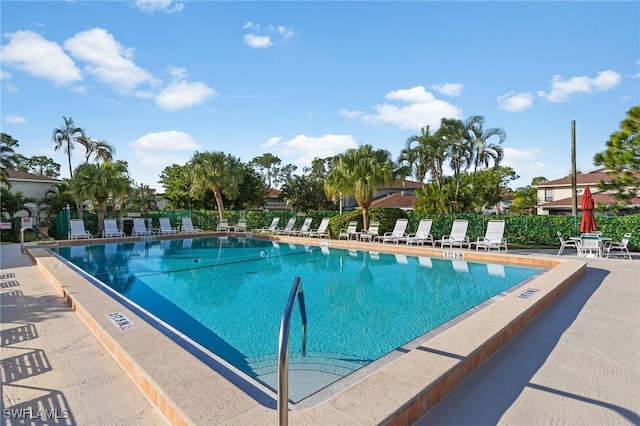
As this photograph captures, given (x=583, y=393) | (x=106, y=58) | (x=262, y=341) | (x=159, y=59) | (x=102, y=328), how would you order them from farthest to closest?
(x=159, y=59), (x=106, y=58), (x=262, y=341), (x=102, y=328), (x=583, y=393)

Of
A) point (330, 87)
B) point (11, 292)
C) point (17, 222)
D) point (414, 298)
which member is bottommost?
point (414, 298)

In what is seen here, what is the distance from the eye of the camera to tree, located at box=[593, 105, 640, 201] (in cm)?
1303

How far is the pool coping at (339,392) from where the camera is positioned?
2.49 m

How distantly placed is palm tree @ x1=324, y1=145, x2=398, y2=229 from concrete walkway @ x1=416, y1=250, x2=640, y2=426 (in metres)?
10.9

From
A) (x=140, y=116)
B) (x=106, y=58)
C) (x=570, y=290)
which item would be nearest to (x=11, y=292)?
(x=106, y=58)

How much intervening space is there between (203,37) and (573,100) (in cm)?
1545

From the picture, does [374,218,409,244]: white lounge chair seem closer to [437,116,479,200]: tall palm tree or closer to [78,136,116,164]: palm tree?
[437,116,479,200]: tall palm tree

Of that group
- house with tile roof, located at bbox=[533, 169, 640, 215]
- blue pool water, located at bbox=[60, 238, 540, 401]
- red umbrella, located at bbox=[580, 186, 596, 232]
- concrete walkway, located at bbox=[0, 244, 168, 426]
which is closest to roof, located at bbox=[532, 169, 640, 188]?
house with tile roof, located at bbox=[533, 169, 640, 215]

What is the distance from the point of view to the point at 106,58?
39.7 feet

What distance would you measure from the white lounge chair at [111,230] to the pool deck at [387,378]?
13814mm

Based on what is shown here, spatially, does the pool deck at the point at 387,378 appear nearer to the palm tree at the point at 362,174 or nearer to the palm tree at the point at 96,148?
the palm tree at the point at 362,174

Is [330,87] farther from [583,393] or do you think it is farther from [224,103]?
[583,393]

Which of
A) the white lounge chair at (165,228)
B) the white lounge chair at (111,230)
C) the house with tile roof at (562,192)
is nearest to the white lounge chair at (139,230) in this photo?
the white lounge chair at (111,230)

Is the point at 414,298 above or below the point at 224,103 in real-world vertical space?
below
